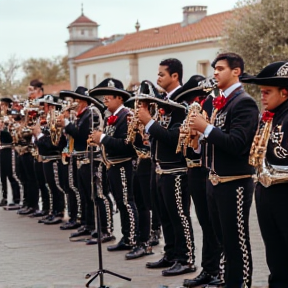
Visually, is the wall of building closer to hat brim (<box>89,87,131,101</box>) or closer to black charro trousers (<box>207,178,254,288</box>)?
hat brim (<box>89,87,131,101</box>)

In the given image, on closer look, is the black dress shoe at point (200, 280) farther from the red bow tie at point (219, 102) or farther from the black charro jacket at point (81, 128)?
the black charro jacket at point (81, 128)

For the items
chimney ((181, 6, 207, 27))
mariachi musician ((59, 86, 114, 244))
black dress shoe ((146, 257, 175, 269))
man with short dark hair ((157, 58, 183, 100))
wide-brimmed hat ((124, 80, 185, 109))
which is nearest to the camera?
wide-brimmed hat ((124, 80, 185, 109))

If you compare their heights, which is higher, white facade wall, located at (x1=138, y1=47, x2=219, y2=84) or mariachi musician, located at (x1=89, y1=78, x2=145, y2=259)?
white facade wall, located at (x1=138, y1=47, x2=219, y2=84)

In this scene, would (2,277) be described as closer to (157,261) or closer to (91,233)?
(157,261)

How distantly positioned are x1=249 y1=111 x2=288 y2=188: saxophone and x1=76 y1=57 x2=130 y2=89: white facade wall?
40.2 m

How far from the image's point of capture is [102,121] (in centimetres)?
1023

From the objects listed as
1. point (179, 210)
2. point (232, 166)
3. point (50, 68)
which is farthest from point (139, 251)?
point (50, 68)

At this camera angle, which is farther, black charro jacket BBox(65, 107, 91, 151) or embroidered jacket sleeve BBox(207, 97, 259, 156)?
black charro jacket BBox(65, 107, 91, 151)

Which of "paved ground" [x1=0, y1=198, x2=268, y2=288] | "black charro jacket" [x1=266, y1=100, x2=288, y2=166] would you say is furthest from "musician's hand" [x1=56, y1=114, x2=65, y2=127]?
"black charro jacket" [x1=266, y1=100, x2=288, y2=166]

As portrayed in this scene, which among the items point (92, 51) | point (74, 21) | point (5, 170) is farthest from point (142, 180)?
point (74, 21)

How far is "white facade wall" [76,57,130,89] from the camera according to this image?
165 ft

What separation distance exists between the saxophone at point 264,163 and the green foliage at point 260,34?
1935cm

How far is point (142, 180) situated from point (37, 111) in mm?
3821

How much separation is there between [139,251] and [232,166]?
A: 3155 mm
